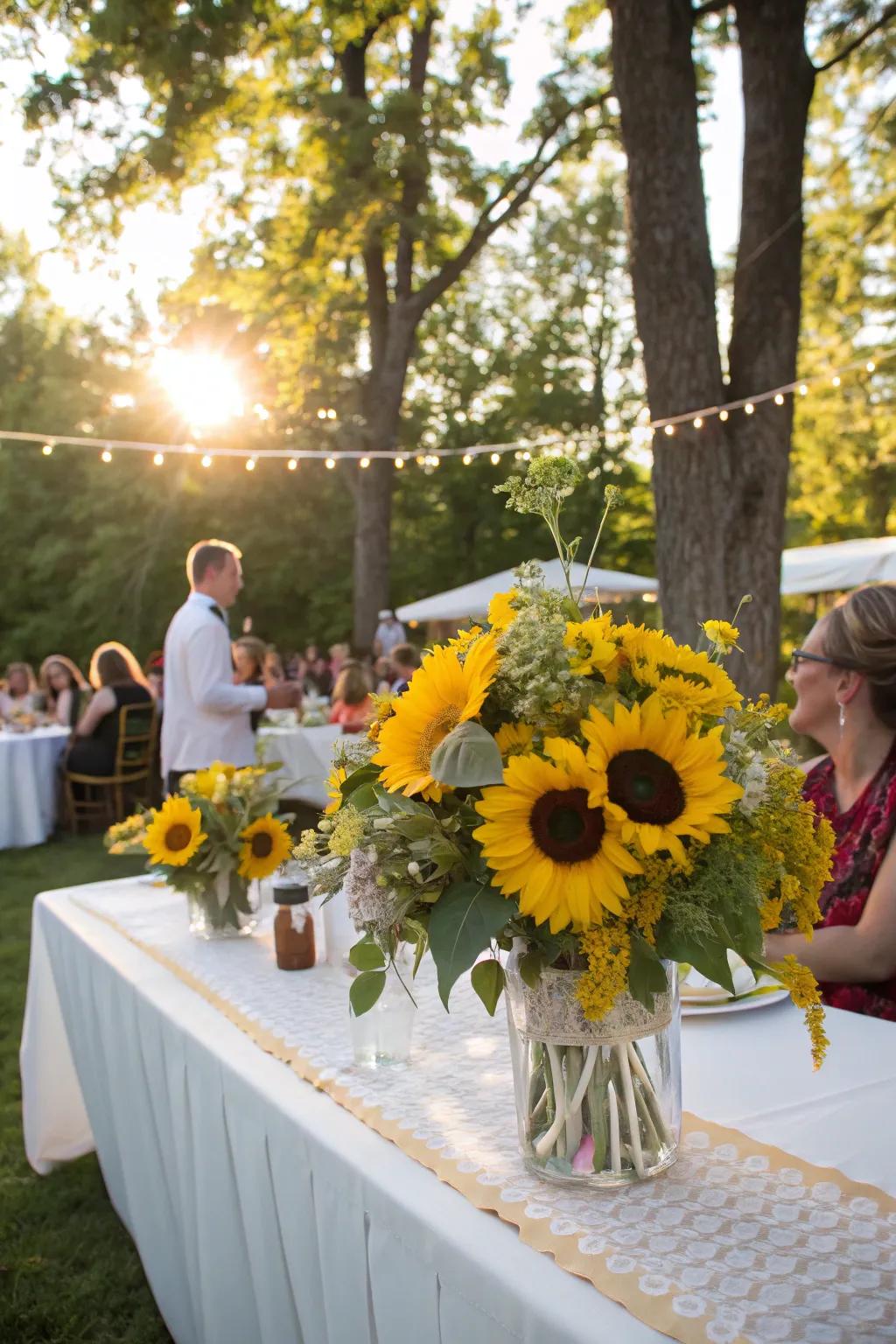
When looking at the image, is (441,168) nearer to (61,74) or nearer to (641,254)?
(61,74)

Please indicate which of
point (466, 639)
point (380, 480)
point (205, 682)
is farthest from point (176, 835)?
point (380, 480)

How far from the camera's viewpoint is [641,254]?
5.07 m

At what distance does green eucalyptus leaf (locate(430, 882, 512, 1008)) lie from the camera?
3.28 feet

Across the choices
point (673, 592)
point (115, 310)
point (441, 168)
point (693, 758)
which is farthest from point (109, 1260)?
point (115, 310)

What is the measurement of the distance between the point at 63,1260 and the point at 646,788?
8.19 feet

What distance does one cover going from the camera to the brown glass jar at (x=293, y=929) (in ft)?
6.36

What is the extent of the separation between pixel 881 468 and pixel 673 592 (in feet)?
63.0

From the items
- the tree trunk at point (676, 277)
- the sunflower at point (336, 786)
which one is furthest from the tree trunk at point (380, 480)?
the sunflower at point (336, 786)

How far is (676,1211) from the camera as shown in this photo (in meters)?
1.09

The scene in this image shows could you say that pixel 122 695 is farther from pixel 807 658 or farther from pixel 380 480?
pixel 807 658

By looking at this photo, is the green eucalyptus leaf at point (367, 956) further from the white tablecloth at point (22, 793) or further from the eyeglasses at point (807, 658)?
the white tablecloth at point (22, 793)

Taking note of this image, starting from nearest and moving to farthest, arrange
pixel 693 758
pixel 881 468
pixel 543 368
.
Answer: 1. pixel 693 758
2. pixel 881 468
3. pixel 543 368

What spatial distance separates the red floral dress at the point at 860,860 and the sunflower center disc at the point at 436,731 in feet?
4.36

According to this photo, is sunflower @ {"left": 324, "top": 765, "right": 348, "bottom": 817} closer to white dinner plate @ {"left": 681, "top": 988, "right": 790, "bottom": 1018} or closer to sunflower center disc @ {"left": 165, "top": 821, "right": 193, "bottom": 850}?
white dinner plate @ {"left": 681, "top": 988, "right": 790, "bottom": 1018}
